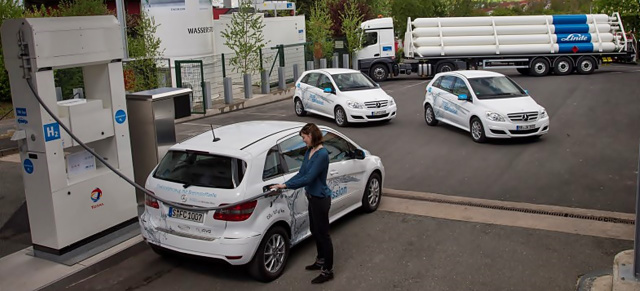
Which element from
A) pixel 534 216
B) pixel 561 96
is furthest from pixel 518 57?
pixel 534 216

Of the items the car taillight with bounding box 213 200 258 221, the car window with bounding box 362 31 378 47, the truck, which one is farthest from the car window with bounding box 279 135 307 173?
the car window with bounding box 362 31 378 47

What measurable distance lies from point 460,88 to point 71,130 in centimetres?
1096

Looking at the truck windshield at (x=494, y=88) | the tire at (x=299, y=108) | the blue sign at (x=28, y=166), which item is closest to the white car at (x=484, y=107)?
the truck windshield at (x=494, y=88)

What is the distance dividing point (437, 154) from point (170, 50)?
1284 centimetres

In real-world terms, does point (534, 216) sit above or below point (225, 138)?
below

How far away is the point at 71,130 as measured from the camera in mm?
7840

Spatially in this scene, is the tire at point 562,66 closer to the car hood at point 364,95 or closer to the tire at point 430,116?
the tire at point 430,116

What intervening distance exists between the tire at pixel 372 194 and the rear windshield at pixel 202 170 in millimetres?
2837

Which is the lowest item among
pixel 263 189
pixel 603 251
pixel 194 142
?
pixel 603 251

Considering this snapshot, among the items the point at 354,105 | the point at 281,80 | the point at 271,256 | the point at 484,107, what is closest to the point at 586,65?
the point at 281,80

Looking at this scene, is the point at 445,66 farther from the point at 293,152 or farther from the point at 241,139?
the point at 241,139

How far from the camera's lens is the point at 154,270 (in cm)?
766

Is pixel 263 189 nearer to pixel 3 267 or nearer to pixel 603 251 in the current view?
pixel 3 267

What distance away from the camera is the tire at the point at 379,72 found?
31.4 m
